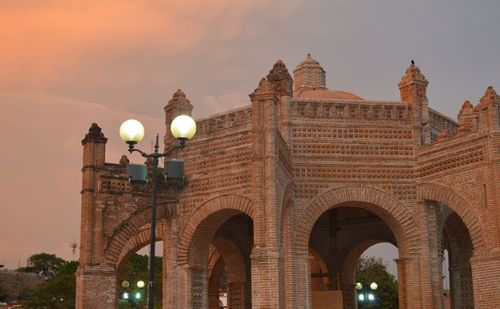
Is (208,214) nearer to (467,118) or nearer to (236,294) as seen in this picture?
(236,294)

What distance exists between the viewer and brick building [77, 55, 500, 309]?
17359 millimetres

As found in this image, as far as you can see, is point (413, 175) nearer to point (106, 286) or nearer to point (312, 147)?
point (312, 147)

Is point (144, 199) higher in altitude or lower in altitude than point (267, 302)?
higher

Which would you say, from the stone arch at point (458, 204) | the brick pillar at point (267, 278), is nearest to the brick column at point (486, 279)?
the stone arch at point (458, 204)

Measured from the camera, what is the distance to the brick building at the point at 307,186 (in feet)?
57.0

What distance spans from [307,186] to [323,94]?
476cm

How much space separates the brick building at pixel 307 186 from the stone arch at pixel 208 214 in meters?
0.03

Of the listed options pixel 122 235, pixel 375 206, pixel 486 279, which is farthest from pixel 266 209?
pixel 486 279

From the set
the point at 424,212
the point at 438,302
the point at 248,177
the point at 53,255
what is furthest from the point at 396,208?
the point at 53,255

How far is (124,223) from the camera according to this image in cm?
1870

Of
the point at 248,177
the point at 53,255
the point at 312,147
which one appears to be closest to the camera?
the point at 248,177

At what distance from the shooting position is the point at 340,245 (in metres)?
25.7

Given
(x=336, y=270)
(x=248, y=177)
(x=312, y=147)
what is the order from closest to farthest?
(x=248, y=177) → (x=312, y=147) → (x=336, y=270)

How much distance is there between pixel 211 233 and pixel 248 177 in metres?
2.33
